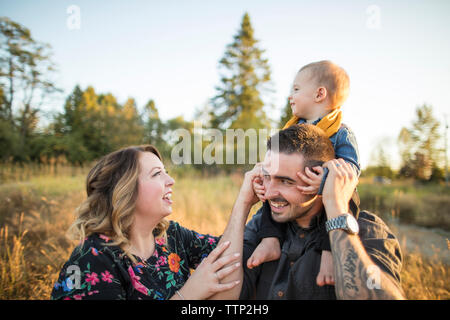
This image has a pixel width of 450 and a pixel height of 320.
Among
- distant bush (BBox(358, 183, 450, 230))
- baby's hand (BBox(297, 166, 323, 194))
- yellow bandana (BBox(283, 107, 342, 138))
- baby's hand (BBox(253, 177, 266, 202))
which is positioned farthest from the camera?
distant bush (BBox(358, 183, 450, 230))

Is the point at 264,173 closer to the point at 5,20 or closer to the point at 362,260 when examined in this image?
the point at 362,260

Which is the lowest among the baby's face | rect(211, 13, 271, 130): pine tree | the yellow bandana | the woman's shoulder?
the woman's shoulder

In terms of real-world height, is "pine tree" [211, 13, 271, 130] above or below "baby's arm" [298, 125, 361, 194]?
above

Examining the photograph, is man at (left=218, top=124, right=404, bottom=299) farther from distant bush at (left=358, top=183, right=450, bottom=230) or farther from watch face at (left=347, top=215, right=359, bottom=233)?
distant bush at (left=358, top=183, right=450, bottom=230)

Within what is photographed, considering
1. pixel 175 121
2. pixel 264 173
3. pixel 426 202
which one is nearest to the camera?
pixel 264 173

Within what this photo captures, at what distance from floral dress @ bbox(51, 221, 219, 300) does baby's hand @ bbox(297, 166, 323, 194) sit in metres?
1.10

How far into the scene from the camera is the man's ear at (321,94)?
236 cm

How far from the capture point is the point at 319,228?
1841mm

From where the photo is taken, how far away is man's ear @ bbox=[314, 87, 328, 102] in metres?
2.36

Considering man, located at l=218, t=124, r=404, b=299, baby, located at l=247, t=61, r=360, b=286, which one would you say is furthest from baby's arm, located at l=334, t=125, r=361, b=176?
man, located at l=218, t=124, r=404, b=299

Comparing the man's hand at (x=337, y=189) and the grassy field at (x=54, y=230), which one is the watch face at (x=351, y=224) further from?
the grassy field at (x=54, y=230)

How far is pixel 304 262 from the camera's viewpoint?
1741 millimetres
